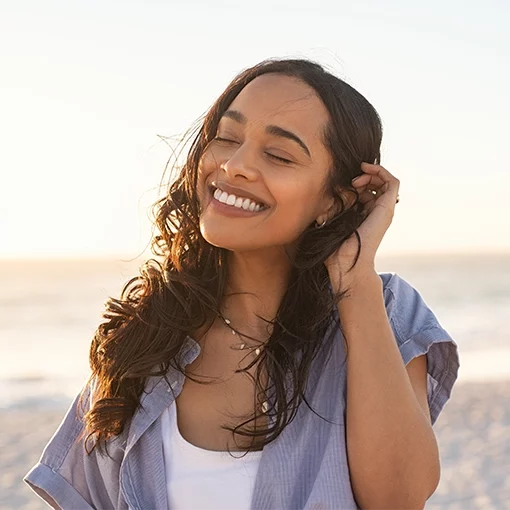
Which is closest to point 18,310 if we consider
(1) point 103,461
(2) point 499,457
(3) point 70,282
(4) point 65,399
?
(3) point 70,282

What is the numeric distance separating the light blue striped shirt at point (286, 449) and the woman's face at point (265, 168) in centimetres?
42

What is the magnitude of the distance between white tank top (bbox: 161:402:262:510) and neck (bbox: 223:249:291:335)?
19.2 inches

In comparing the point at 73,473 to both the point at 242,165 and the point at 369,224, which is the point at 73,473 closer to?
the point at 242,165

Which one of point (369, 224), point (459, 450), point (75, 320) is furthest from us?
point (75, 320)

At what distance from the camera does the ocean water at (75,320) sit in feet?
43.3

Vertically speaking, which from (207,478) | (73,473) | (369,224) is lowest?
(73,473)

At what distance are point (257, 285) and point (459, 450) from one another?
584cm

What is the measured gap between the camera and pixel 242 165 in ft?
9.89

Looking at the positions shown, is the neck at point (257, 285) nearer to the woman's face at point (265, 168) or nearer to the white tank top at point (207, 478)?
the woman's face at point (265, 168)

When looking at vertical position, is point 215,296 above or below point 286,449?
above

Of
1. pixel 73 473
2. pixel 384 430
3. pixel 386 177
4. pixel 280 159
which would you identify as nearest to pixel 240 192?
pixel 280 159

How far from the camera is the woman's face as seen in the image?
3.04m

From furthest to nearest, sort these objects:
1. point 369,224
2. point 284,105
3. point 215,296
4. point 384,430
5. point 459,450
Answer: point 459,450 < point 215,296 < point 369,224 < point 284,105 < point 384,430

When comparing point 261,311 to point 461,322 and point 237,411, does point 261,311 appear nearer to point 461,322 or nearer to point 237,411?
point 237,411
